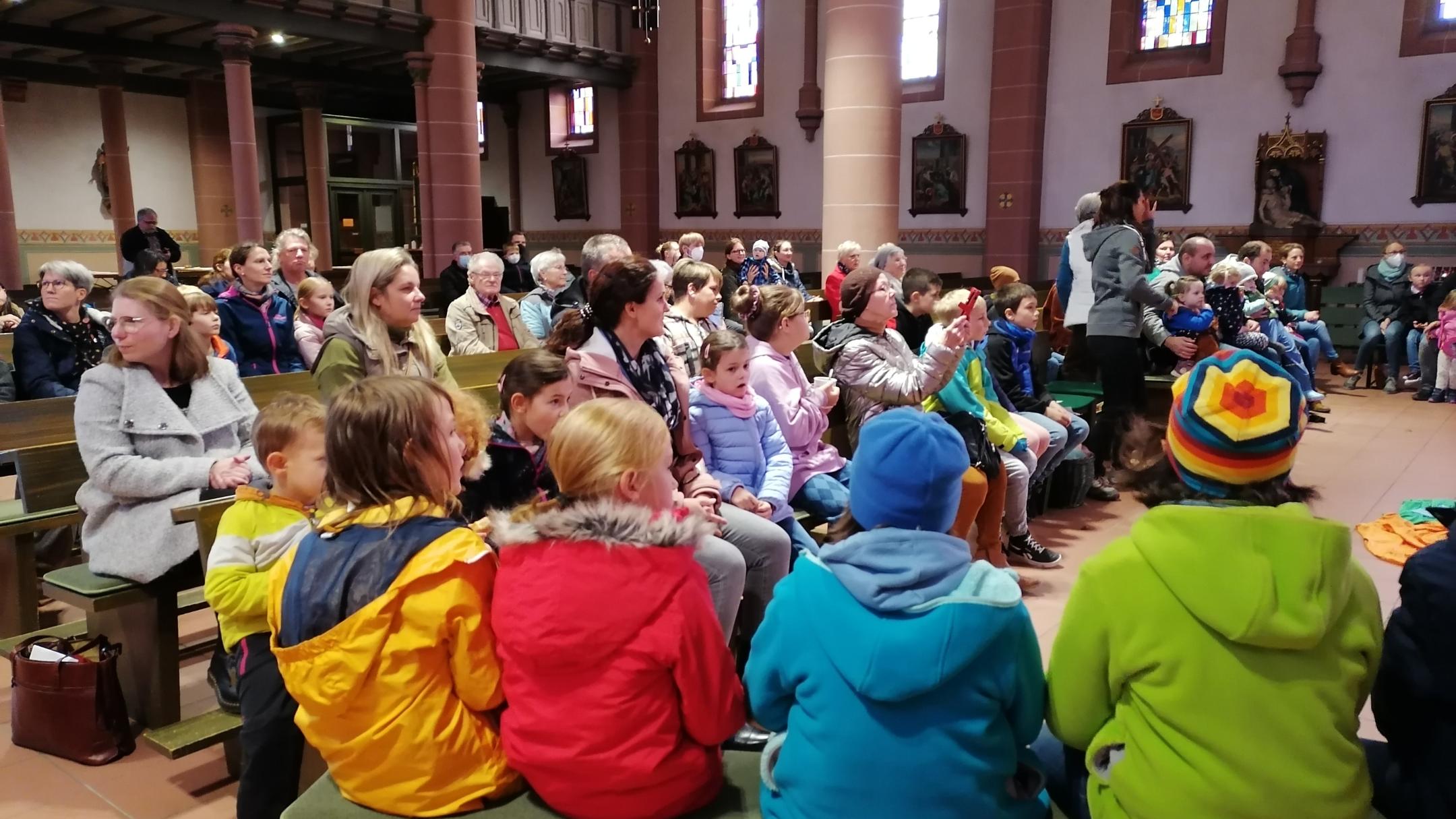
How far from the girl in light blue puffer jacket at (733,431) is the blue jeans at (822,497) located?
0.37 metres

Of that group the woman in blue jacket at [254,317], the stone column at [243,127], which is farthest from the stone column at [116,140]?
the woman in blue jacket at [254,317]

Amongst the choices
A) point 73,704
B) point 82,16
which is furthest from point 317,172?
point 73,704

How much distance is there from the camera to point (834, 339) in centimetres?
495

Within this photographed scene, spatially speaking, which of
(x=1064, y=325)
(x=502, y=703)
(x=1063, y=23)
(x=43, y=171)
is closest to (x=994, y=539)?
(x=1064, y=325)

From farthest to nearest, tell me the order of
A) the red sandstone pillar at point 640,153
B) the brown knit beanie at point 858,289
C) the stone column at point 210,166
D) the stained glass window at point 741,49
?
the red sandstone pillar at point 640,153 → the stone column at point 210,166 → the stained glass window at point 741,49 → the brown knit beanie at point 858,289

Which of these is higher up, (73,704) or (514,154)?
(514,154)

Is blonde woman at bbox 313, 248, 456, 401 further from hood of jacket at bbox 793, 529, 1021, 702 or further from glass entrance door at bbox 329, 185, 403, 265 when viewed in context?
glass entrance door at bbox 329, 185, 403, 265

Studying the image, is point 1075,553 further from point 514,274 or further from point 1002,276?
point 514,274

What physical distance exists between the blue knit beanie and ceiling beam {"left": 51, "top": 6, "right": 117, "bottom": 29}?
14759 mm

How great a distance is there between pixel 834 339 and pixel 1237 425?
10.1 ft

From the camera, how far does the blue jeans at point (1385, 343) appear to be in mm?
11086

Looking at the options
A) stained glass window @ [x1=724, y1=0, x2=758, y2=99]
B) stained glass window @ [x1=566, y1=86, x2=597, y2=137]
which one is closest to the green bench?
stained glass window @ [x1=724, y1=0, x2=758, y2=99]

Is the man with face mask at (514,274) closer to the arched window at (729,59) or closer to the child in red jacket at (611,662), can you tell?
the arched window at (729,59)

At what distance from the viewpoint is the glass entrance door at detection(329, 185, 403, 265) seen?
2072 cm
